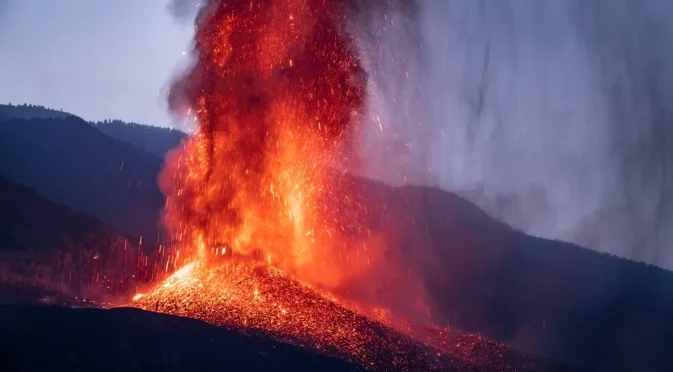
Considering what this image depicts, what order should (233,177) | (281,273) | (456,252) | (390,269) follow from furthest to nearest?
(456,252) → (390,269) → (233,177) → (281,273)

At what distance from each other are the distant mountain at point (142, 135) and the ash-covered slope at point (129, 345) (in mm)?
89344

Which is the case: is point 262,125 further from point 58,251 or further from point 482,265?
point 482,265

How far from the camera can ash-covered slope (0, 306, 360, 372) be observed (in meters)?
14.1

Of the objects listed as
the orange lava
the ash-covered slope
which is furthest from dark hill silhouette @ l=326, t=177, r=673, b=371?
the ash-covered slope

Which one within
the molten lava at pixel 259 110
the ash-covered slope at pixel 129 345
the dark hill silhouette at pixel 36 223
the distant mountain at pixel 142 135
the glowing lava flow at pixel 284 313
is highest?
the distant mountain at pixel 142 135

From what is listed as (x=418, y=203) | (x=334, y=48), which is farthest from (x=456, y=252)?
(x=334, y=48)

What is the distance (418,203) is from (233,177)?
142 feet

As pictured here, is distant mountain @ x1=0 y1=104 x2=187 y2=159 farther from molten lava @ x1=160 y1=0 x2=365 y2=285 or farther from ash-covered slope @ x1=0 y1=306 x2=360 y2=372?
ash-covered slope @ x1=0 y1=306 x2=360 y2=372

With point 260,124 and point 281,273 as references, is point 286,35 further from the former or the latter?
point 281,273

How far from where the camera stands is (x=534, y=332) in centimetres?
5050

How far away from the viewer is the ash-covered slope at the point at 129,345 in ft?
46.2

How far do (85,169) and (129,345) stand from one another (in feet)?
238

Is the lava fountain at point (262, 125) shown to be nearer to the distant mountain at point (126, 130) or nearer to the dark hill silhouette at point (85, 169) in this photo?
the dark hill silhouette at point (85, 169)

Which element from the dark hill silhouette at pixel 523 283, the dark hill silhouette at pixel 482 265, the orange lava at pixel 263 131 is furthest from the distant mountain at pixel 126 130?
the orange lava at pixel 263 131
